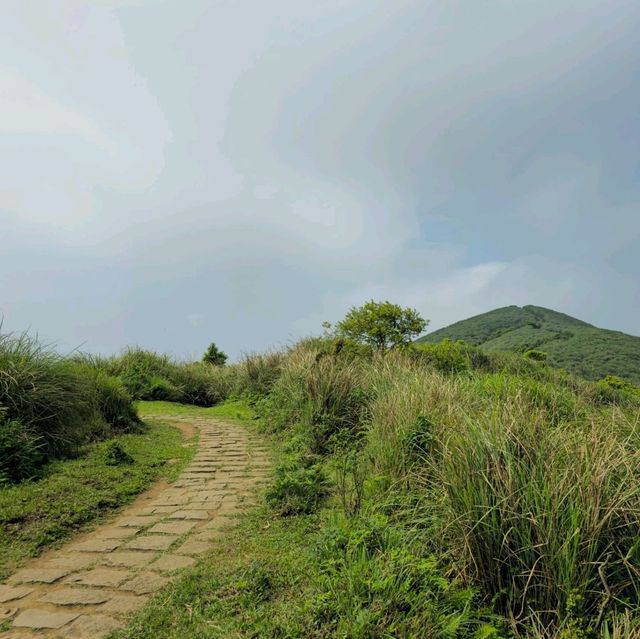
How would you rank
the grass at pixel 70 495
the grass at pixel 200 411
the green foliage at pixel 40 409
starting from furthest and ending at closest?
the grass at pixel 200 411
the green foliage at pixel 40 409
the grass at pixel 70 495

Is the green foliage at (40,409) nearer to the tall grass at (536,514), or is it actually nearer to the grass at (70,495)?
the grass at (70,495)

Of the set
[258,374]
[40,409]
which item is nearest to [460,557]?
[40,409]

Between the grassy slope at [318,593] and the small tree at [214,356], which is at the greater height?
the small tree at [214,356]

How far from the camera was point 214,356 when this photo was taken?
2195 cm

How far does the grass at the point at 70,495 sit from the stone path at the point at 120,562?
18cm

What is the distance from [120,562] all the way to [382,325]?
1386cm

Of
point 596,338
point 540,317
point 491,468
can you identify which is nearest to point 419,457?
point 491,468

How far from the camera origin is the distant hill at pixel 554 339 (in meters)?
35.6

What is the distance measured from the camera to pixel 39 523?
4.09m

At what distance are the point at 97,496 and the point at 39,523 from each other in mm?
728

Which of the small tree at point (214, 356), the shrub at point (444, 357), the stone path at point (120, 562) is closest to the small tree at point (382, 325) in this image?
the shrub at point (444, 357)

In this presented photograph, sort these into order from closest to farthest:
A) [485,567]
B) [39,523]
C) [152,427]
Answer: [485,567]
[39,523]
[152,427]

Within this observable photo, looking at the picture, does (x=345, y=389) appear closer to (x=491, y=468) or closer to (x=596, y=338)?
(x=491, y=468)

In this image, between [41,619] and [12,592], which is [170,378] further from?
[41,619]
